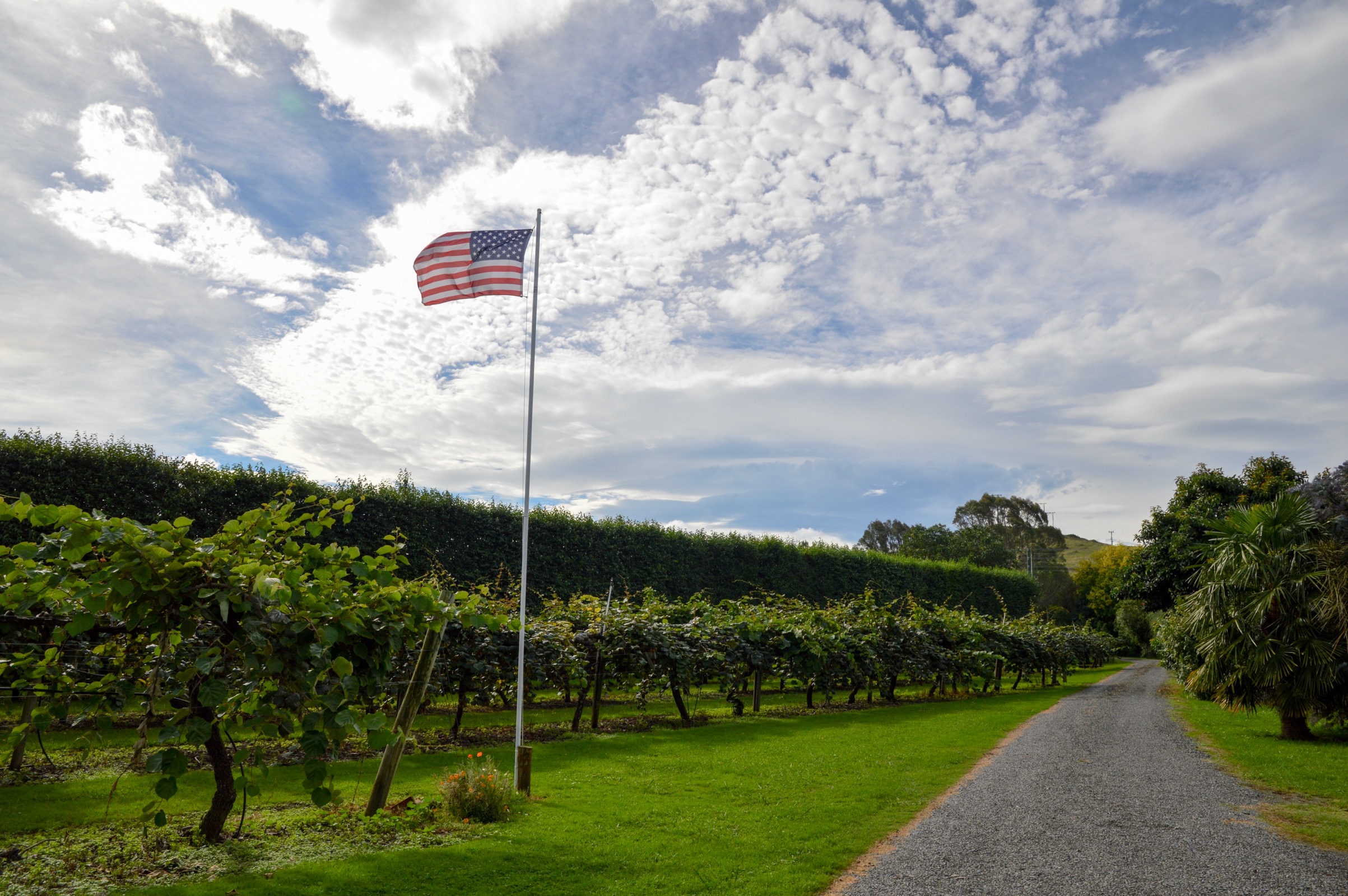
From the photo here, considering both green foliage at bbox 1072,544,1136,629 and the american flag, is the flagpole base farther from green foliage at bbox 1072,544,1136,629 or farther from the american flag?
green foliage at bbox 1072,544,1136,629

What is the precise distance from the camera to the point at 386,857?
4895 mm

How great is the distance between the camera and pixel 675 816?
6.34 meters

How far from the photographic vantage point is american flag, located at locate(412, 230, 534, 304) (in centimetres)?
794

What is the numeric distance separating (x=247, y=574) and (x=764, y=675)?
40.5 ft

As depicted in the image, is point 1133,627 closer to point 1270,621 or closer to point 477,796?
point 1270,621

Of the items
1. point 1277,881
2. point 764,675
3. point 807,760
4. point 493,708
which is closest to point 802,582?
point 764,675

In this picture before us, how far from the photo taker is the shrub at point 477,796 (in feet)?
19.6

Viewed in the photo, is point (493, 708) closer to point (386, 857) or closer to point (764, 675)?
point (764, 675)

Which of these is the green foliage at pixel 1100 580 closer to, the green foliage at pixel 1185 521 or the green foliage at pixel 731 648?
the green foliage at pixel 1185 521

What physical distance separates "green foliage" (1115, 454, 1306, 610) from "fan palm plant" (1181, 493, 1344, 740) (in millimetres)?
10819

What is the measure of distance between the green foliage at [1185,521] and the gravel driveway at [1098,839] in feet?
47.7

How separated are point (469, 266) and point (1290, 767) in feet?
36.0

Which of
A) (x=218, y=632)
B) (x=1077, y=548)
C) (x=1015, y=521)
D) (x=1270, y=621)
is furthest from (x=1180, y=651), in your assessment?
(x=1077, y=548)

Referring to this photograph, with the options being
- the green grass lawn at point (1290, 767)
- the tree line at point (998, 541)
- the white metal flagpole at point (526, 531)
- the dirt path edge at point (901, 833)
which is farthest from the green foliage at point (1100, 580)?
the white metal flagpole at point (526, 531)
